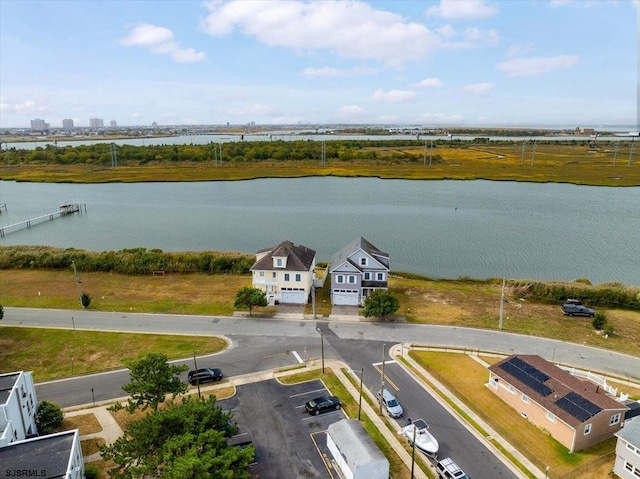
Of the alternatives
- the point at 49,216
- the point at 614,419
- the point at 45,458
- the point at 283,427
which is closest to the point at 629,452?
the point at 614,419

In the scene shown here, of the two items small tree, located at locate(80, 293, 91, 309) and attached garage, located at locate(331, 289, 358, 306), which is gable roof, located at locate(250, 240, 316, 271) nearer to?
attached garage, located at locate(331, 289, 358, 306)

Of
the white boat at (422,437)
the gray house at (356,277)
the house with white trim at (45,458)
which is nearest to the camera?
the house with white trim at (45,458)

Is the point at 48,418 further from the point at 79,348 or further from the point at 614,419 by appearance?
the point at 614,419

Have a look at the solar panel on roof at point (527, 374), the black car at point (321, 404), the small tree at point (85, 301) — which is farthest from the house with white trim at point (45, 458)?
the solar panel on roof at point (527, 374)

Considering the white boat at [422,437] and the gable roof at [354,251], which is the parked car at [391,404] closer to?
the white boat at [422,437]

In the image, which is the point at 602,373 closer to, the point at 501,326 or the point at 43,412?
the point at 501,326

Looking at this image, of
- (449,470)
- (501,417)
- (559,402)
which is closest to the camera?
(449,470)
